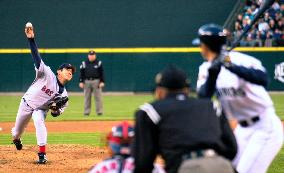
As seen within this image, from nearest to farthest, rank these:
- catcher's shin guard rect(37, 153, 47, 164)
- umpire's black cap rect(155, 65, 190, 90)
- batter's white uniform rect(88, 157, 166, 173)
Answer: umpire's black cap rect(155, 65, 190, 90) < batter's white uniform rect(88, 157, 166, 173) < catcher's shin guard rect(37, 153, 47, 164)

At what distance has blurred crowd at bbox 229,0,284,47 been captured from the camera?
89.6 ft

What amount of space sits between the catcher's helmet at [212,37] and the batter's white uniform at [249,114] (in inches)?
12.9

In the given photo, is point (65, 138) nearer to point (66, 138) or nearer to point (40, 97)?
point (66, 138)

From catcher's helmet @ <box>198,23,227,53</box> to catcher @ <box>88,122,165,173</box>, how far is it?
120cm

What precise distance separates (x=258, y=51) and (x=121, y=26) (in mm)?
7542

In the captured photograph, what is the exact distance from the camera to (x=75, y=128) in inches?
655

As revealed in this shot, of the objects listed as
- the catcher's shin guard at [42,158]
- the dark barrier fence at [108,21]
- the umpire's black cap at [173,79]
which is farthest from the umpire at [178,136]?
the dark barrier fence at [108,21]

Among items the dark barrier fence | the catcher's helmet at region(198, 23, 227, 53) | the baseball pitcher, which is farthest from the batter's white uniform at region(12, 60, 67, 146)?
the dark barrier fence

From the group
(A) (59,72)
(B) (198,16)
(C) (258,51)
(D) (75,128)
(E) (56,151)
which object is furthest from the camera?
(B) (198,16)

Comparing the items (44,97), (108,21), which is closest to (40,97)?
(44,97)

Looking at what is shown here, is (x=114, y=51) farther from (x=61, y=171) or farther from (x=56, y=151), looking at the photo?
(x=61, y=171)

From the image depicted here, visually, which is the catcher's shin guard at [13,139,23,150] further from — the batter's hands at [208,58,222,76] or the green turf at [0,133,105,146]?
the batter's hands at [208,58,222,76]

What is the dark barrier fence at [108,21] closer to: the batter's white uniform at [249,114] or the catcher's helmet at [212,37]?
the batter's white uniform at [249,114]

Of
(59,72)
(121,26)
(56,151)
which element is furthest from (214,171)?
(121,26)
